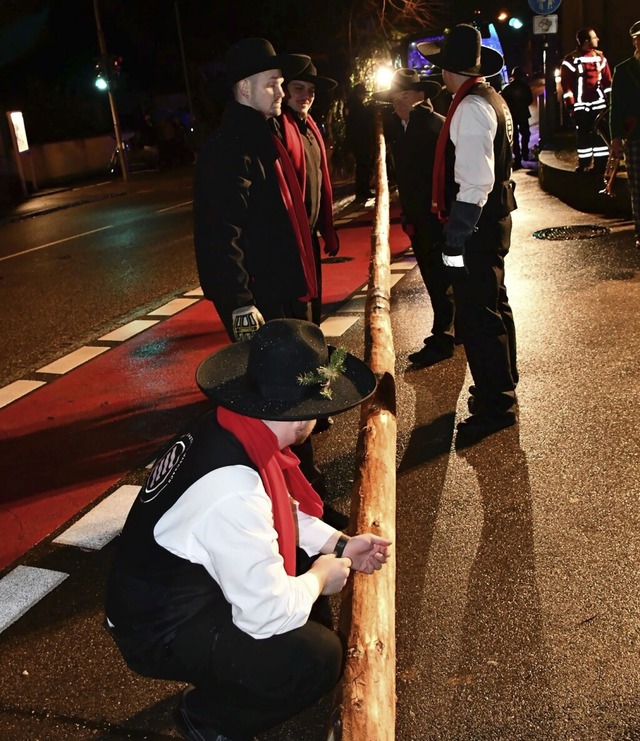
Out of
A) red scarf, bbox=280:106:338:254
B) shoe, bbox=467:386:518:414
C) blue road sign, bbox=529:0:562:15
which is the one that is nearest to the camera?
red scarf, bbox=280:106:338:254

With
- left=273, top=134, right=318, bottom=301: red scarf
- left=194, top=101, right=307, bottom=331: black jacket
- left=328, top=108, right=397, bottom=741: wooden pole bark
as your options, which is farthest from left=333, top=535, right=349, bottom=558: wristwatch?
left=273, top=134, right=318, bottom=301: red scarf

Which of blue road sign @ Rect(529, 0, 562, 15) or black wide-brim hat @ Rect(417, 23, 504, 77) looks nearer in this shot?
black wide-brim hat @ Rect(417, 23, 504, 77)

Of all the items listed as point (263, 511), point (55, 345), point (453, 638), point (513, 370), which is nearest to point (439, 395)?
point (513, 370)

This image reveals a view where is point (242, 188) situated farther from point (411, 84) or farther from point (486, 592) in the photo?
point (411, 84)

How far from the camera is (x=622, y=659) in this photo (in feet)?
8.99

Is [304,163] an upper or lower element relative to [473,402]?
upper

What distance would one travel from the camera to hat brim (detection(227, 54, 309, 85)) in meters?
3.54

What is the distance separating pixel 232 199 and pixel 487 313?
5.39ft

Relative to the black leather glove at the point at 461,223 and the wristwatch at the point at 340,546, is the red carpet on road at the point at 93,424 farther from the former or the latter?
the black leather glove at the point at 461,223

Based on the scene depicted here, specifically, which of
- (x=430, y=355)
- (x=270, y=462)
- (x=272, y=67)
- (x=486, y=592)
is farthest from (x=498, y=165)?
(x=270, y=462)

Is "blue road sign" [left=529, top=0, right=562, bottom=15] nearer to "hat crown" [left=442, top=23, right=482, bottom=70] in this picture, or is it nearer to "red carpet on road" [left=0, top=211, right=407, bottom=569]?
"red carpet on road" [left=0, top=211, right=407, bottom=569]

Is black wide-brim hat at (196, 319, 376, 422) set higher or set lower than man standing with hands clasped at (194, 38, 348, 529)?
lower

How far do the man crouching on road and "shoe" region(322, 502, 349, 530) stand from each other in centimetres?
134

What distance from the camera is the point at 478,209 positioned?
4.14 metres
